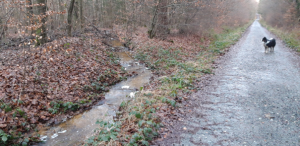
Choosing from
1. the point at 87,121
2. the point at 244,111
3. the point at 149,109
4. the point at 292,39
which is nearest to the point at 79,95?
the point at 87,121

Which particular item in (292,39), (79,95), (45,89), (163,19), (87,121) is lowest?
(87,121)

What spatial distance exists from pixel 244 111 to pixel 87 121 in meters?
4.69

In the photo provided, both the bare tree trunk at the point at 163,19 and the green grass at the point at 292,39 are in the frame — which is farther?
the bare tree trunk at the point at 163,19

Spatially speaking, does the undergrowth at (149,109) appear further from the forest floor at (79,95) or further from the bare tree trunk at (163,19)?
the bare tree trunk at (163,19)

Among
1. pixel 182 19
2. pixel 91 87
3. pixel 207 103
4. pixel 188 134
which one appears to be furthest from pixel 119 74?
pixel 182 19

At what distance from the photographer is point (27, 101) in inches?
232

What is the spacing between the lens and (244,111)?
209 inches

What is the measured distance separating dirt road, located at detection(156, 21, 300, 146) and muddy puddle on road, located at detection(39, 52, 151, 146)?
93.1 inches

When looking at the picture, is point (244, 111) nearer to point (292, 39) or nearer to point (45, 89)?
point (45, 89)

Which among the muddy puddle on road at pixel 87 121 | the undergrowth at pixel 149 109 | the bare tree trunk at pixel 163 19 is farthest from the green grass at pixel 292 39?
the muddy puddle on road at pixel 87 121

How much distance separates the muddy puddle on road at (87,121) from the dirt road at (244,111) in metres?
2.37

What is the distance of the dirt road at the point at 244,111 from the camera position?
412 centimetres

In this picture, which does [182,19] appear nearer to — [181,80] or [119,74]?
[119,74]

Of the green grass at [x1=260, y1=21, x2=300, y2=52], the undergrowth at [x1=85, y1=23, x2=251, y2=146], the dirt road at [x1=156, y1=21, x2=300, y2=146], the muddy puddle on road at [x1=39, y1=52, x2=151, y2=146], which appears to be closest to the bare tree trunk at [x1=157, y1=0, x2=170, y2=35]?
the undergrowth at [x1=85, y1=23, x2=251, y2=146]
